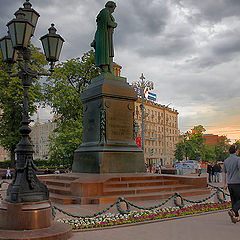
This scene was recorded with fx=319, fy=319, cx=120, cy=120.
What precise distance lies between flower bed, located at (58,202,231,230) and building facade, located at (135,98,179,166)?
7164cm

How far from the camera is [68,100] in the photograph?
30.2m

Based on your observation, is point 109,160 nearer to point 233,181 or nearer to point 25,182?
point 233,181

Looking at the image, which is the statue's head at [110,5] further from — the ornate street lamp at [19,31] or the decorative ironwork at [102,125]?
the ornate street lamp at [19,31]

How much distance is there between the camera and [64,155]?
29906 mm

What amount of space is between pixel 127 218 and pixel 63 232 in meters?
2.51

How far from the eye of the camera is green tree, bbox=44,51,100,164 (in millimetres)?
28891

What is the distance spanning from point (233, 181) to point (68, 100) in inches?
937

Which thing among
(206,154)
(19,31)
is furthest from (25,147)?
(206,154)

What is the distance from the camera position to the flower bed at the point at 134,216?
7.62 meters

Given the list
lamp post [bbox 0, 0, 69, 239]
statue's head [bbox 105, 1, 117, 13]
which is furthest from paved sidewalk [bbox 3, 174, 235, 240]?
statue's head [bbox 105, 1, 117, 13]

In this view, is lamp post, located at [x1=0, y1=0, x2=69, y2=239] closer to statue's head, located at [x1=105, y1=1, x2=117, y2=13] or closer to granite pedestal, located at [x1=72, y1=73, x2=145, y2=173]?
granite pedestal, located at [x1=72, y1=73, x2=145, y2=173]

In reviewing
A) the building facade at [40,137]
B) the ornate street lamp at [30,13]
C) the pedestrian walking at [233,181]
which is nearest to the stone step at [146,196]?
the pedestrian walking at [233,181]

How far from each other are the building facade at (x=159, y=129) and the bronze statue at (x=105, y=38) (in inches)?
2582

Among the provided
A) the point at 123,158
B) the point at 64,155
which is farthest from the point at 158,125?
the point at 123,158
